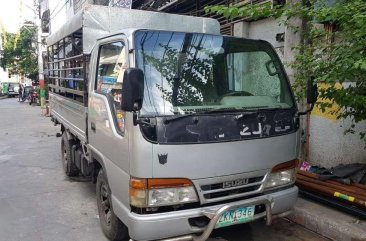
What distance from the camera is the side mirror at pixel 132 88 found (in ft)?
8.41

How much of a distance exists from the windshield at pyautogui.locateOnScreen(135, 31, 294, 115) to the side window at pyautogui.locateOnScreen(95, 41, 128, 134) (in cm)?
31

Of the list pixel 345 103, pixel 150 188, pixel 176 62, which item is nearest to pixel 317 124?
pixel 345 103

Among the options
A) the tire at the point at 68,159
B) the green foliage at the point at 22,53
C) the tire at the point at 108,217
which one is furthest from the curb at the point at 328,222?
the green foliage at the point at 22,53

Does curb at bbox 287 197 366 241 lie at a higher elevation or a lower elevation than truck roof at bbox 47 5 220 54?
Answer: lower

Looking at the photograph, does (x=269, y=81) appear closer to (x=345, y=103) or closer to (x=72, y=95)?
(x=345, y=103)

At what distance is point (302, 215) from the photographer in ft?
14.0

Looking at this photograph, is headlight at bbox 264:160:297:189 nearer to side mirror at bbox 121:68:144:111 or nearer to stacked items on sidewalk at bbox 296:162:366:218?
stacked items on sidewalk at bbox 296:162:366:218

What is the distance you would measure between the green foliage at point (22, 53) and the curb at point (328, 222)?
2826 centimetres

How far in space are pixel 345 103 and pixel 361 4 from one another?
2.95 feet

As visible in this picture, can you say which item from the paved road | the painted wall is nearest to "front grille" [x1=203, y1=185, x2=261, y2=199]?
the paved road

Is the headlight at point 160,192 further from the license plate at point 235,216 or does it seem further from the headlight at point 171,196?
the license plate at point 235,216

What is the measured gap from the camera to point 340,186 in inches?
172

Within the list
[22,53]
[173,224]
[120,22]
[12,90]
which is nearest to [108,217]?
[173,224]

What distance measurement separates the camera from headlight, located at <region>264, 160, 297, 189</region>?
324 cm
